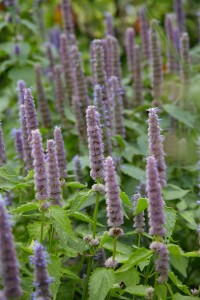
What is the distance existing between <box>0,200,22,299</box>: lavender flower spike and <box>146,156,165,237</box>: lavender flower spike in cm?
54

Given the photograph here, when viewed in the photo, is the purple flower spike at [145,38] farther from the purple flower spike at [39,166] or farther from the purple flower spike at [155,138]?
the purple flower spike at [39,166]

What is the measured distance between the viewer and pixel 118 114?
161 inches

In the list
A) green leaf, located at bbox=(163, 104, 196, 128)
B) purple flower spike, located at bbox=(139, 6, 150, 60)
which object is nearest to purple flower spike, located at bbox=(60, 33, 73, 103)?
green leaf, located at bbox=(163, 104, 196, 128)

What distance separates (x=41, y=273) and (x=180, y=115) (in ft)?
7.33

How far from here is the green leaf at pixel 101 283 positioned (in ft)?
8.38

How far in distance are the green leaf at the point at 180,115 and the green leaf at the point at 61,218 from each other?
1.74 m

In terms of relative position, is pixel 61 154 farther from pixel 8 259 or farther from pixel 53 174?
pixel 8 259

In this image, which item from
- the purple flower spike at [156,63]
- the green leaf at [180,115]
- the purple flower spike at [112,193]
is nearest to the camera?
the purple flower spike at [112,193]

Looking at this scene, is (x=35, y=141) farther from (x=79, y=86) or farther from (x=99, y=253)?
(x=79, y=86)

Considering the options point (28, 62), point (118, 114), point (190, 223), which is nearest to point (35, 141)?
point (190, 223)

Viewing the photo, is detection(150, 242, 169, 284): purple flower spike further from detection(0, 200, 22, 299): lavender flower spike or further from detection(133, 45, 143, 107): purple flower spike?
detection(133, 45, 143, 107): purple flower spike

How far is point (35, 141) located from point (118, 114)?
1.66m

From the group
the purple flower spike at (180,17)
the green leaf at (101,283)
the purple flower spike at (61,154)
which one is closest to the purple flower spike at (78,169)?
the purple flower spike at (61,154)

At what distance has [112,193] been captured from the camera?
241 cm
